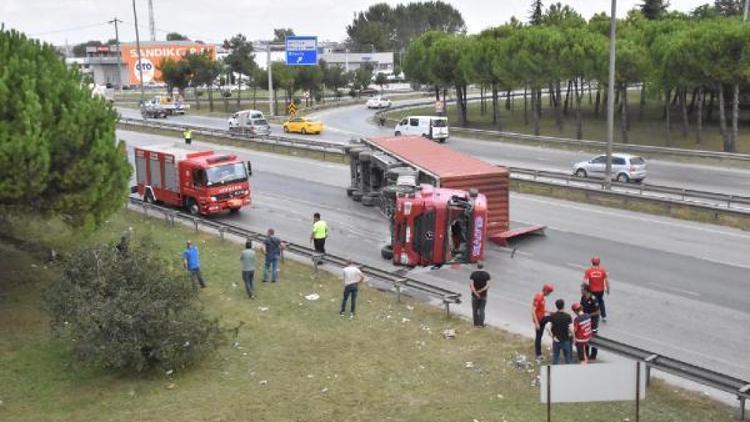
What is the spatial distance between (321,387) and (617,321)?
6.83 metres

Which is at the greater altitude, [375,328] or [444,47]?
[444,47]

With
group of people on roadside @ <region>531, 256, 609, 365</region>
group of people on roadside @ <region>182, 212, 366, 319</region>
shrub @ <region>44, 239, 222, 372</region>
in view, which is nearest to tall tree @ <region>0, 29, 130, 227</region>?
shrub @ <region>44, 239, 222, 372</region>

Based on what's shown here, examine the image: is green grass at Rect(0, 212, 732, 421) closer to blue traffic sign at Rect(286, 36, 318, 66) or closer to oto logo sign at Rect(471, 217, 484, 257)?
oto logo sign at Rect(471, 217, 484, 257)

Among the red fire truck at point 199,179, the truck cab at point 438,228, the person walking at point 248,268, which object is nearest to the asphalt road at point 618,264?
the truck cab at point 438,228

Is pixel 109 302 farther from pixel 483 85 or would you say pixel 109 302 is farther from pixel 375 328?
pixel 483 85

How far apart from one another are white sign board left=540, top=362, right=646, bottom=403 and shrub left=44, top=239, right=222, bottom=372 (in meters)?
6.66

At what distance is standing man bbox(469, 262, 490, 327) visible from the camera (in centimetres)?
1479

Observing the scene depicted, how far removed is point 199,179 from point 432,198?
1054 centimetres

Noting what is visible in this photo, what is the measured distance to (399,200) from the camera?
19656 millimetres

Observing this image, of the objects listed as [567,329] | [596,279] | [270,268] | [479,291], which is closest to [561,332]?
[567,329]

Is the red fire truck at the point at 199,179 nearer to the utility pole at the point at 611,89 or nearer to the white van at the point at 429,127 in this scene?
the utility pole at the point at 611,89

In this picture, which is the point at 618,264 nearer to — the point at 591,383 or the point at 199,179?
the point at 591,383

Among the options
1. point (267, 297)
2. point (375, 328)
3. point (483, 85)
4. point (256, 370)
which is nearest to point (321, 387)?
point (256, 370)

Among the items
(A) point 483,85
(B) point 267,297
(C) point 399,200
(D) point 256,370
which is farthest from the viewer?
(A) point 483,85
